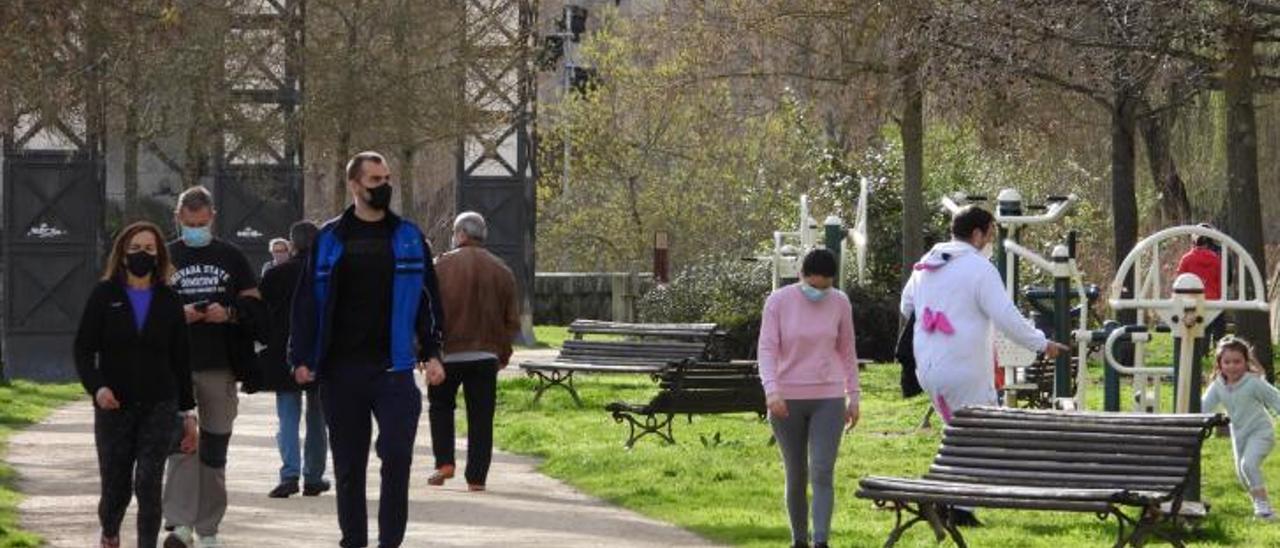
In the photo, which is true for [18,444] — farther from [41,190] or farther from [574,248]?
[574,248]

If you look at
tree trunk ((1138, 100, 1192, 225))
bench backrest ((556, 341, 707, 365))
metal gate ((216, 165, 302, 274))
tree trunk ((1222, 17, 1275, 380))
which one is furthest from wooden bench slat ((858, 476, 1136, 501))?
metal gate ((216, 165, 302, 274))

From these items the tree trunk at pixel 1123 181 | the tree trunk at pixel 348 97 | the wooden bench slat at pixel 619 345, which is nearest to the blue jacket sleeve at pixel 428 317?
the wooden bench slat at pixel 619 345

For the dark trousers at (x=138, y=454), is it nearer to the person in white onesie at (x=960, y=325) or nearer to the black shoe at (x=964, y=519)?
the person in white onesie at (x=960, y=325)

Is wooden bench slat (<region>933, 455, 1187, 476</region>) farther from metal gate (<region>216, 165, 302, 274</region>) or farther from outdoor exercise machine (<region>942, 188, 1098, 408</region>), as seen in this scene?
metal gate (<region>216, 165, 302, 274</region>)

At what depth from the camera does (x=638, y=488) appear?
1717 centimetres

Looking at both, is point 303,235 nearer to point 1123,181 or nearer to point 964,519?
point 964,519

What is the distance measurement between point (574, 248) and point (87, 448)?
4030cm

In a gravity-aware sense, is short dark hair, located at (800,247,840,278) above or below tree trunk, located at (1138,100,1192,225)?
below

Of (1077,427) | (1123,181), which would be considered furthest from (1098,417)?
(1123,181)

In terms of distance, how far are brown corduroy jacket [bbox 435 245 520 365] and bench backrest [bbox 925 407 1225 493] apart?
4.80 m

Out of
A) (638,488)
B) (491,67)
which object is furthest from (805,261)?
(491,67)

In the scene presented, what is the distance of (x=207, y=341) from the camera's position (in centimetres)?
1347

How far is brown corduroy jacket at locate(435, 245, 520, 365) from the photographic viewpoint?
1720 cm

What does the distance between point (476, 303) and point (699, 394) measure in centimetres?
380
